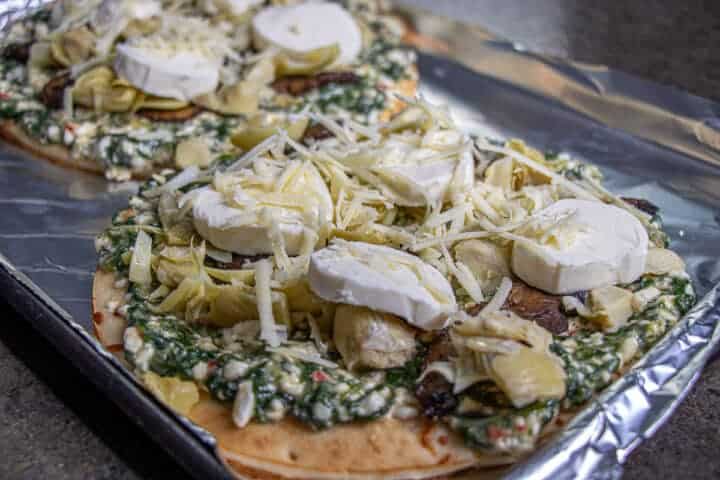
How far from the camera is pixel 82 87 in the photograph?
4.48 metres

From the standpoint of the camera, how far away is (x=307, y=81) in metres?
4.68

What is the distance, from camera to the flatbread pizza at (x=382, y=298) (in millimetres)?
2645

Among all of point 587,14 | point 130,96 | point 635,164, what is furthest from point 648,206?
point 587,14

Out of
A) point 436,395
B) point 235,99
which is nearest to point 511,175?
point 436,395

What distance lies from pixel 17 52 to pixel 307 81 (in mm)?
1459

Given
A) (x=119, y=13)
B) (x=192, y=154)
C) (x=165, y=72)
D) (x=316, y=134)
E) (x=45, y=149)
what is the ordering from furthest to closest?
(x=119, y=13) < (x=45, y=149) < (x=165, y=72) < (x=192, y=154) < (x=316, y=134)

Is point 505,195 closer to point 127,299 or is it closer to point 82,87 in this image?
point 127,299

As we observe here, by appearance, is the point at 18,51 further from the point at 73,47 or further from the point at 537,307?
the point at 537,307

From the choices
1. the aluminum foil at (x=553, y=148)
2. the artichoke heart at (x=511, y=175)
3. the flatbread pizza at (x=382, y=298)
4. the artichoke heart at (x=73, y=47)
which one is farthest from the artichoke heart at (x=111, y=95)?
the artichoke heart at (x=511, y=175)

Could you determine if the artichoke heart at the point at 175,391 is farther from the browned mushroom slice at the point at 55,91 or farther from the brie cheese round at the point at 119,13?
the brie cheese round at the point at 119,13

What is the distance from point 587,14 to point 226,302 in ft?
12.5

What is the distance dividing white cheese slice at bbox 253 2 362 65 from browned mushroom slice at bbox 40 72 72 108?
93 cm

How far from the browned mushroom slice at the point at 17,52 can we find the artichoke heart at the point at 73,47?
171 mm

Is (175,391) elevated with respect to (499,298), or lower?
lower
